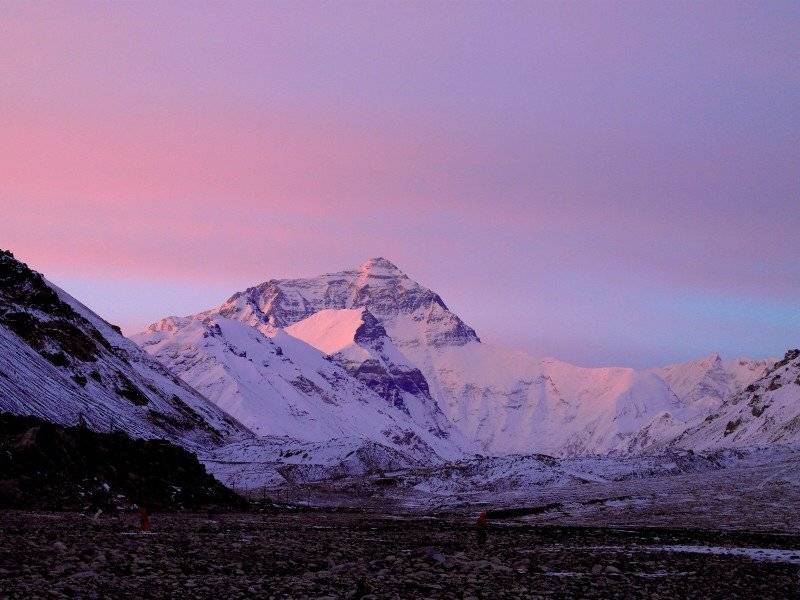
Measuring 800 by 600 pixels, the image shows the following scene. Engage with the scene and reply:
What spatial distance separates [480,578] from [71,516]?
16.8m

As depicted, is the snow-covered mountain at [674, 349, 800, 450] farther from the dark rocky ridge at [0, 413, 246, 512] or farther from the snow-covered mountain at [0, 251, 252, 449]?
the dark rocky ridge at [0, 413, 246, 512]

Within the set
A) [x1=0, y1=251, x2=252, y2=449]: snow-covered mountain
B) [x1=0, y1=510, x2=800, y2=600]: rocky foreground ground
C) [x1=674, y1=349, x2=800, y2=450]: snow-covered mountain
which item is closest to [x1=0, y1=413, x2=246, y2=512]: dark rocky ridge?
[x1=0, y1=510, x2=800, y2=600]: rocky foreground ground

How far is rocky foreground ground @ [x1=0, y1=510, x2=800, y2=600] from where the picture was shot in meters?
16.8

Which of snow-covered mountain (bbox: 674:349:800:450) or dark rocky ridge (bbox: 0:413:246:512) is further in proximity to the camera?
snow-covered mountain (bbox: 674:349:800:450)

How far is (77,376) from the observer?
99.8 meters

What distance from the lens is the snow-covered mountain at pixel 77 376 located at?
274 feet

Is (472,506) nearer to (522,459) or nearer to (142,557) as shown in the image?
(522,459)

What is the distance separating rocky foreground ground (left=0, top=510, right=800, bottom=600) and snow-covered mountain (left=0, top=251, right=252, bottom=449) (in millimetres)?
51094

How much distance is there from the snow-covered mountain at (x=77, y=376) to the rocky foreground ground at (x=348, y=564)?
51094 mm

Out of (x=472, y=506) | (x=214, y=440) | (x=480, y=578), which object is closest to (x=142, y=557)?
(x=480, y=578)

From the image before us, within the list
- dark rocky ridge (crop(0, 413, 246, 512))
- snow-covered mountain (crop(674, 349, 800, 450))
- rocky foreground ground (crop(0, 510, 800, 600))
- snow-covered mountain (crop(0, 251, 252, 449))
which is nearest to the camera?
rocky foreground ground (crop(0, 510, 800, 600))

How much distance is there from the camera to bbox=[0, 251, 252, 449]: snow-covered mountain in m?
83.5

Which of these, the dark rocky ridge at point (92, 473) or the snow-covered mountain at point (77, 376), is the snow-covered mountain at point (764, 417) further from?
the dark rocky ridge at point (92, 473)

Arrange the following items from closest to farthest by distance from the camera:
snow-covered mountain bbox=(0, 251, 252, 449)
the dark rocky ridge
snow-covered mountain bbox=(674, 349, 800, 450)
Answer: the dark rocky ridge < snow-covered mountain bbox=(0, 251, 252, 449) < snow-covered mountain bbox=(674, 349, 800, 450)
